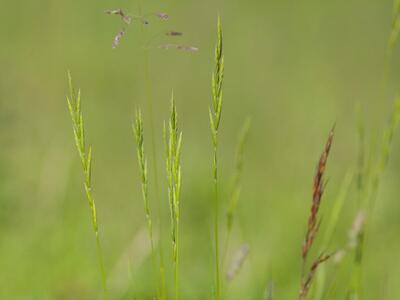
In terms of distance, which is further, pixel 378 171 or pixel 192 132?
pixel 192 132

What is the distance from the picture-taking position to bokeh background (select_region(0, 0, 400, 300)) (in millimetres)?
2838

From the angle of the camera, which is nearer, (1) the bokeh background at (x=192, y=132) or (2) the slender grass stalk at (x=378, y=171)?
(2) the slender grass stalk at (x=378, y=171)

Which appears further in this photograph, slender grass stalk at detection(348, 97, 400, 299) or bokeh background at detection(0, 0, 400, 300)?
bokeh background at detection(0, 0, 400, 300)

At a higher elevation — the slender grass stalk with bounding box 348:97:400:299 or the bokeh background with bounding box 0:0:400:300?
the slender grass stalk with bounding box 348:97:400:299

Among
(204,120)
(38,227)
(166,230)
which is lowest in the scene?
(204,120)

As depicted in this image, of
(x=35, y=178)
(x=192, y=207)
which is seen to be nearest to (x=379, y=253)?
(x=192, y=207)

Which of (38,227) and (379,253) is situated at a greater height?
(38,227)

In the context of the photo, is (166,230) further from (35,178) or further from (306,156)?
(306,156)

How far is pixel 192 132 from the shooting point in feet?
17.7

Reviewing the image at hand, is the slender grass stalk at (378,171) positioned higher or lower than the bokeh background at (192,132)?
higher

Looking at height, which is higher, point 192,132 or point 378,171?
point 378,171

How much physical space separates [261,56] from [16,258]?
172 inches

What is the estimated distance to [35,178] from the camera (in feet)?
11.7

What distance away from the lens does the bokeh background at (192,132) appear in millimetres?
2838
